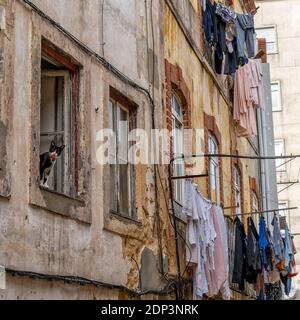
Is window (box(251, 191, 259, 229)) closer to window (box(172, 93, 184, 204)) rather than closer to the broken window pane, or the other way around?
window (box(172, 93, 184, 204))

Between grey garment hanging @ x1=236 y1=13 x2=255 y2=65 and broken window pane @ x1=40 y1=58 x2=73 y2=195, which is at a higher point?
grey garment hanging @ x1=236 y1=13 x2=255 y2=65

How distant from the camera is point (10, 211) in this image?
7488 millimetres

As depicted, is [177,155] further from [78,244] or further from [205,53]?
[78,244]

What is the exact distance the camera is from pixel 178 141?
13453 millimetres

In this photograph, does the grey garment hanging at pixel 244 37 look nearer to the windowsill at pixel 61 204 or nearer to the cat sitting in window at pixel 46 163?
the windowsill at pixel 61 204

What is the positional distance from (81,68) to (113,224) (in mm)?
1895

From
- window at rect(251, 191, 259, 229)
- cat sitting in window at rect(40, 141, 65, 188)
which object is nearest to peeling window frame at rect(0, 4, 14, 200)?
cat sitting in window at rect(40, 141, 65, 188)

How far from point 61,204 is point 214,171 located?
810cm

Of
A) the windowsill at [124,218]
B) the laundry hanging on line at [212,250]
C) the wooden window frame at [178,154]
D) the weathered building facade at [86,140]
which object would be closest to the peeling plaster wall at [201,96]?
the weathered building facade at [86,140]

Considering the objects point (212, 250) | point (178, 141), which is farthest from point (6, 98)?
point (178, 141)

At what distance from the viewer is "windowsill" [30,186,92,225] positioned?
8.03 m

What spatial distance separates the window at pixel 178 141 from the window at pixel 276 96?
23.9m

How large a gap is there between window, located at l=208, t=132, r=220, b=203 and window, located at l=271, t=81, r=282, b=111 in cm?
2116

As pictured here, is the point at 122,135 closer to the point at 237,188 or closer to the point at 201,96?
the point at 201,96
